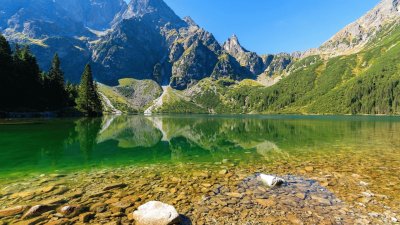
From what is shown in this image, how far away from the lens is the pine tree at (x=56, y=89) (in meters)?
116

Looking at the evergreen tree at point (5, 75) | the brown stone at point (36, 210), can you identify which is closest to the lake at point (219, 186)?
the brown stone at point (36, 210)

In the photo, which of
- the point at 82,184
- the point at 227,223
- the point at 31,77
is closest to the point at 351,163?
the point at 227,223

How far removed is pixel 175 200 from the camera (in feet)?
41.4


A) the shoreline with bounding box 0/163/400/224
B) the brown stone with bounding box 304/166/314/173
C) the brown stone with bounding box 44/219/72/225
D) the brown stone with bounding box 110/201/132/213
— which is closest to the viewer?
the brown stone with bounding box 44/219/72/225

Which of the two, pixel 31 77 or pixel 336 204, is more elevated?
pixel 31 77

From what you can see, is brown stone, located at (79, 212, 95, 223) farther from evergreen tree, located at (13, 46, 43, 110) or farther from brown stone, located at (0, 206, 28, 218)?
evergreen tree, located at (13, 46, 43, 110)

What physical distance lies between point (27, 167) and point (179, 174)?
12.2 metres

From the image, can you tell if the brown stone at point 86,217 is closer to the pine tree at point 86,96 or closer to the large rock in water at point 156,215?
the large rock in water at point 156,215

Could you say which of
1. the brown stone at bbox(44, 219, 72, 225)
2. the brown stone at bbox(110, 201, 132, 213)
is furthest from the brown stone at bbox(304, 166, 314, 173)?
the brown stone at bbox(44, 219, 72, 225)

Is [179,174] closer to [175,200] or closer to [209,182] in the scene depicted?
[209,182]

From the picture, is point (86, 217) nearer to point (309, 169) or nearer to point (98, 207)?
point (98, 207)

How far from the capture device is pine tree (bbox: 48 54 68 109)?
116194mm

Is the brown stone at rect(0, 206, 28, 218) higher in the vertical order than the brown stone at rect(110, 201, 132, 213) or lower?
higher

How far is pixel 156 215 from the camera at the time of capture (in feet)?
32.2
